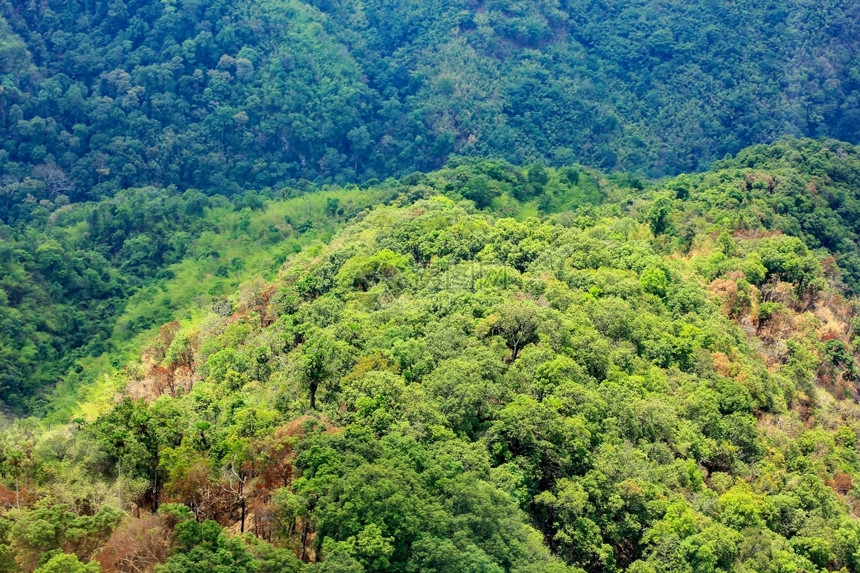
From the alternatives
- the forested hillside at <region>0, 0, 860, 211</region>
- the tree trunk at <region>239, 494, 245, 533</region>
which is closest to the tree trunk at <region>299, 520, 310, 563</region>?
the tree trunk at <region>239, 494, 245, 533</region>

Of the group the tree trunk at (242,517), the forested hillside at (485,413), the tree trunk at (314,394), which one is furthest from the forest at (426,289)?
the tree trunk at (242,517)

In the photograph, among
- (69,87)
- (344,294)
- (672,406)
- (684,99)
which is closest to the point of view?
(672,406)

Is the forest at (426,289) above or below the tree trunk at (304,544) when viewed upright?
above

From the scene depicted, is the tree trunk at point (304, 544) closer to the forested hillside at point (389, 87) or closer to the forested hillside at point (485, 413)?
the forested hillside at point (485, 413)

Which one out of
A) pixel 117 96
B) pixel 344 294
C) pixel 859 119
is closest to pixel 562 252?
pixel 344 294

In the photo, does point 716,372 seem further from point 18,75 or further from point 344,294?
point 18,75

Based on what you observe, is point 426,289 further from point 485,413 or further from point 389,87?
point 389,87
